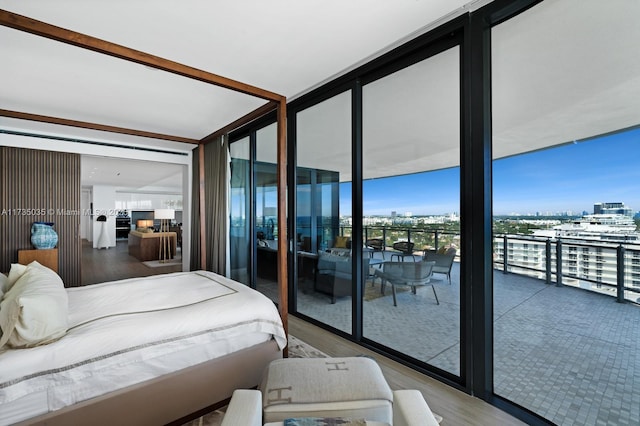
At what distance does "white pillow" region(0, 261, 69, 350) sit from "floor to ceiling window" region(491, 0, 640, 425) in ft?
9.03

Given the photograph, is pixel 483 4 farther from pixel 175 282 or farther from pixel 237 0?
pixel 175 282

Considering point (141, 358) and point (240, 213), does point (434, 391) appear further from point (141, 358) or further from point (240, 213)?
point (240, 213)

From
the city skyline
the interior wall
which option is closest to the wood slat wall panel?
the interior wall

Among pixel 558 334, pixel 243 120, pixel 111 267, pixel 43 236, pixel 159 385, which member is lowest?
pixel 111 267

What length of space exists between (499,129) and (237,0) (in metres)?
1.94

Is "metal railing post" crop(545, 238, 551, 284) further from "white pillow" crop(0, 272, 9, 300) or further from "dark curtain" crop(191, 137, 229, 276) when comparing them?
"dark curtain" crop(191, 137, 229, 276)

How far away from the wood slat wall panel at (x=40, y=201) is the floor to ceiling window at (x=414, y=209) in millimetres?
5049

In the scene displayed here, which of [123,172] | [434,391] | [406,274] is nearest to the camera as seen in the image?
[434,391]

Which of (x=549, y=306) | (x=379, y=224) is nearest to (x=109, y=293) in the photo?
(x=379, y=224)

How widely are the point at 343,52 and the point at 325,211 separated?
1.63 m

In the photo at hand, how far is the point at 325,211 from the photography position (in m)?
3.43

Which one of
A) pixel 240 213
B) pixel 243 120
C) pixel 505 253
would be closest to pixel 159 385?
pixel 505 253

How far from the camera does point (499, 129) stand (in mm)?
2049

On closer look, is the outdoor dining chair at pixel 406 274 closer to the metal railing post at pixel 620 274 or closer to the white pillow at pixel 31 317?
the metal railing post at pixel 620 274
